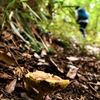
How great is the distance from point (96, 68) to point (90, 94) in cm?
53

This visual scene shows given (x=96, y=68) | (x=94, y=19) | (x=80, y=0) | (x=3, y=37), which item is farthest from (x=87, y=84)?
(x=94, y=19)

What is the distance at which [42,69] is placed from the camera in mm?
1475

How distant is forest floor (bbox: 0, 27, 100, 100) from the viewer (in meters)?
1.17

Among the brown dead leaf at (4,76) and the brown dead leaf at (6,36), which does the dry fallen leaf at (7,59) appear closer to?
the brown dead leaf at (4,76)

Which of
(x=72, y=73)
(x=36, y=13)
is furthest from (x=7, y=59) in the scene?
(x=36, y=13)

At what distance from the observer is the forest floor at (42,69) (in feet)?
3.83

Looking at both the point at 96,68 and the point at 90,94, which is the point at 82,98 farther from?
the point at 96,68

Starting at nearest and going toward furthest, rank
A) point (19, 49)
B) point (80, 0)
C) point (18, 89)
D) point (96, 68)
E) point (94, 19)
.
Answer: point (18, 89)
point (19, 49)
point (96, 68)
point (80, 0)
point (94, 19)

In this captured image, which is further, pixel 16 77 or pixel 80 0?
pixel 80 0

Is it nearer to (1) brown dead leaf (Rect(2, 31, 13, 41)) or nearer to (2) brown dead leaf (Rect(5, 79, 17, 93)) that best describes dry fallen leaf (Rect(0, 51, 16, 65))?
(2) brown dead leaf (Rect(5, 79, 17, 93))

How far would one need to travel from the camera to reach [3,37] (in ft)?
5.73

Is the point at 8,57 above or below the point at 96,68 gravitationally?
above

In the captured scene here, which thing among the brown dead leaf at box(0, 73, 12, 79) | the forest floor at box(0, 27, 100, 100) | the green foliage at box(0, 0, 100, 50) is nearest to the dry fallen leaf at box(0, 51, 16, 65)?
the forest floor at box(0, 27, 100, 100)

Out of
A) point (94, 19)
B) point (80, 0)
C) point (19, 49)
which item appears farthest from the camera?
point (94, 19)
